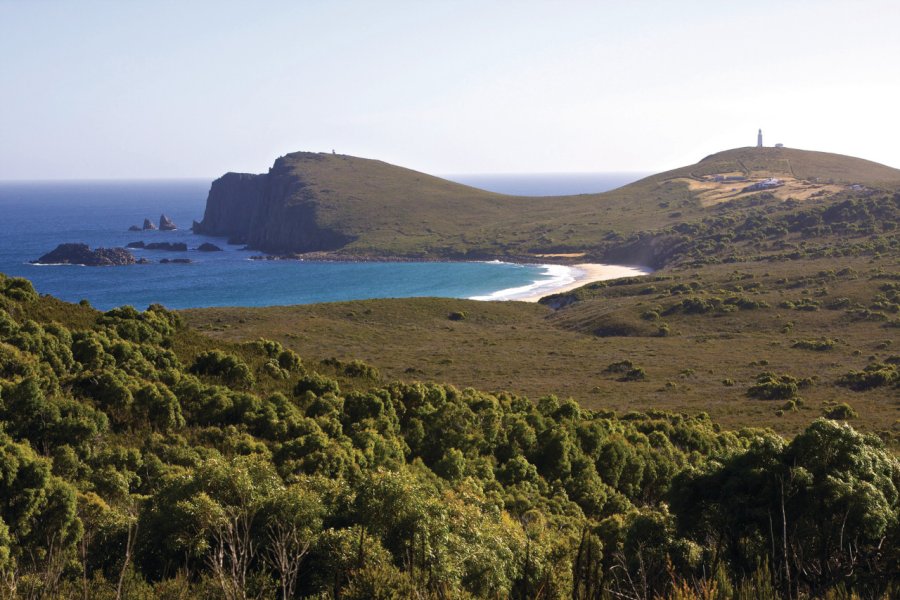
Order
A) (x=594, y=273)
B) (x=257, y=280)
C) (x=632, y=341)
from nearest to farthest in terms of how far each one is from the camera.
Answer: (x=632, y=341) → (x=257, y=280) → (x=594, y=273)

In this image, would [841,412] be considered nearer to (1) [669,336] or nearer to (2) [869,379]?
(2) [869,379]

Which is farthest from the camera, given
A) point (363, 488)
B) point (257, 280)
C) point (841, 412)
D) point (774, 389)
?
point (257, 280)

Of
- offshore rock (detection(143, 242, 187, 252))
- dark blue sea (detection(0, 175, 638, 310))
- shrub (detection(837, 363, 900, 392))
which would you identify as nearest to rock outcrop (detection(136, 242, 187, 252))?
offshore rock (detection(143, 242, 187, 252))

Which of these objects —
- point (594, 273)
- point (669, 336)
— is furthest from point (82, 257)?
point (669, 336)

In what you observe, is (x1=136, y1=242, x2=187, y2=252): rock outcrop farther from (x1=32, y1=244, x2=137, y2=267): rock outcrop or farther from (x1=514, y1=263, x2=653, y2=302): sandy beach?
(x1=514, y1=263, x2=653, y2=302): sandy beach

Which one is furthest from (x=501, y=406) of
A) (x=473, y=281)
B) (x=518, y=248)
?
(x=518, y=248)

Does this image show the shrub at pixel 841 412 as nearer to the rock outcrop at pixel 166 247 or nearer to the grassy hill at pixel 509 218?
the grassy hill at pixel 509 218

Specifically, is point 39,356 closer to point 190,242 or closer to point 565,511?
point 565,511
